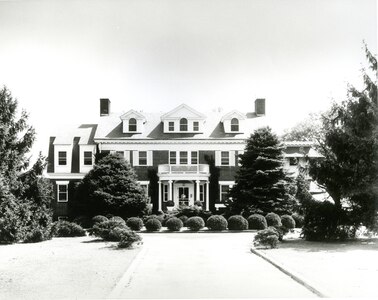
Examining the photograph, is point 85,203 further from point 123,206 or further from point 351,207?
point 351,207

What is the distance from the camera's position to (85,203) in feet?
103

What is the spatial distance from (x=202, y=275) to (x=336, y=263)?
4199 millimetres

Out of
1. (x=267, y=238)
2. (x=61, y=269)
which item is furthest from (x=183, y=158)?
(x=61, y=269)

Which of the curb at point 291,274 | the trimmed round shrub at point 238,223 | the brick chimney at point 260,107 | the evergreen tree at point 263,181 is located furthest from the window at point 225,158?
the curb at point 291,274

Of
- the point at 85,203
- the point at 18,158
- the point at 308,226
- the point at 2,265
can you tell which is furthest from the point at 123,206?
the point at 2,265

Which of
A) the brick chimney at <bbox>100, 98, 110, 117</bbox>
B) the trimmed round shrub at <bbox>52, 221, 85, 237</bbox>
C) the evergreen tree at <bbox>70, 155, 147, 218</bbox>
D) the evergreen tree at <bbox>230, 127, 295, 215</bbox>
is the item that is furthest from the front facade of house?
the trimmed round shrub at <bbox>52, 221, 85, 237</bbox>

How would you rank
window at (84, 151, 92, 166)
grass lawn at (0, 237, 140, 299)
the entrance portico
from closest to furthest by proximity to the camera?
1. grass lawn at (0, 237, 140, 299)
2. the entrance portico
3. window at (84, 151, 92, 166)

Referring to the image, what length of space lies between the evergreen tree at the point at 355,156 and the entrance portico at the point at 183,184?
1856 cm

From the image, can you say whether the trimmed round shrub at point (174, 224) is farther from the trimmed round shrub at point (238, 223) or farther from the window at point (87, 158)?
the window at point (87, 158)

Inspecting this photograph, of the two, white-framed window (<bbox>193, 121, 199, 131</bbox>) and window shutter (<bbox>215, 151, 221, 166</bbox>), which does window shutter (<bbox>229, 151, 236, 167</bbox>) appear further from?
white-framed window (<bbox>193, 121, 199, 131</bbox>)

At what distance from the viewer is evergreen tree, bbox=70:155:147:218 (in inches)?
1219

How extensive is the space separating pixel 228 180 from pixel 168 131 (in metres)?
6.46

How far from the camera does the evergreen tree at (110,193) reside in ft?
102

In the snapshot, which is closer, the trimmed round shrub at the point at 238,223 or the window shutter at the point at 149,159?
the trimmed round shrub at the point at 238,223
